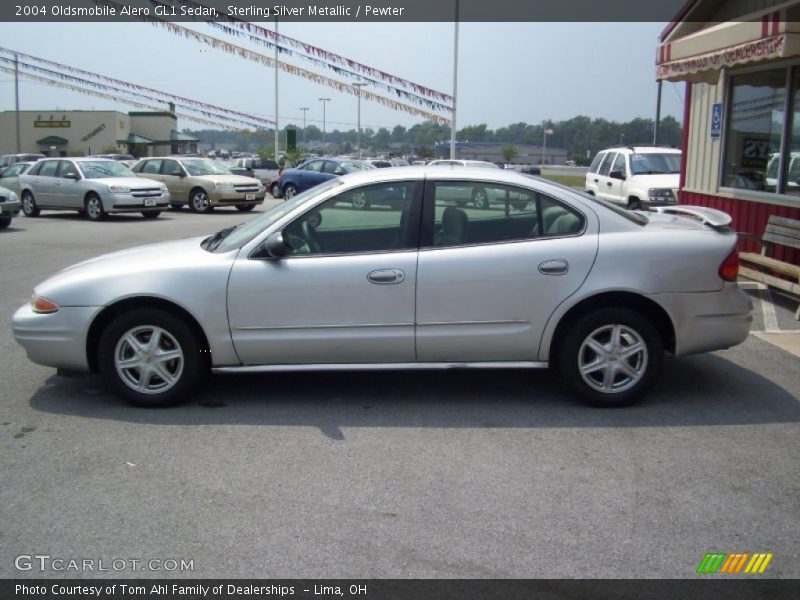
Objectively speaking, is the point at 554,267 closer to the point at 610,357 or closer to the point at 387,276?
the point at 610,357

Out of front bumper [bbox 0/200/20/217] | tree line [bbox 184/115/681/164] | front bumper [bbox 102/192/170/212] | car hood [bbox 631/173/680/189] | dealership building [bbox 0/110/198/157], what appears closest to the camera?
car hood [bbox 631/173/680/189]

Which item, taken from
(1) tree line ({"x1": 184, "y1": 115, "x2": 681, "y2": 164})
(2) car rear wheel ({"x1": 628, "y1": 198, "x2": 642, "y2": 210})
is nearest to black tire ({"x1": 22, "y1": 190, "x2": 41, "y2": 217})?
(2) car rear wheel ({"x1": 628, "y1": 198, "x2": 642, "y2": 210})

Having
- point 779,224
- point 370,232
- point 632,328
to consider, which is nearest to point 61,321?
point 370,232

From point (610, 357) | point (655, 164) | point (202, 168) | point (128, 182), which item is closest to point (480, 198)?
point (610, 357)

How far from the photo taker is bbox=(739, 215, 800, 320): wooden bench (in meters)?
8.59

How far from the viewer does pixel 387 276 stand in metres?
5.14

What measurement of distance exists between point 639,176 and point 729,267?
11.8m

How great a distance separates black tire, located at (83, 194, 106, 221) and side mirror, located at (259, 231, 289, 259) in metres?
16.1

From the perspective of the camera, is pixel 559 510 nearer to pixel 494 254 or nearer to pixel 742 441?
pixel 742 441

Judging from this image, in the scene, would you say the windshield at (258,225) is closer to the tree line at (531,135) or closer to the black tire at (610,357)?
the black tire at (610,357)

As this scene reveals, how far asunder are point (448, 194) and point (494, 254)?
532 millimetres

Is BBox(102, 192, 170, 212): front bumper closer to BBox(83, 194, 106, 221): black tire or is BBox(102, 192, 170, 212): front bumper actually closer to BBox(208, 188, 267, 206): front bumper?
BBox(83, 194, 106, 221): black tire

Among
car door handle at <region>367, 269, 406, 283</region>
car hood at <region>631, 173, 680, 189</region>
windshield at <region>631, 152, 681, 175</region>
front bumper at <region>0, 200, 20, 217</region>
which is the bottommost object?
front bumper at <region>0, 200, 20, 217</region>

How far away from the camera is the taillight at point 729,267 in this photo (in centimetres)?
525
